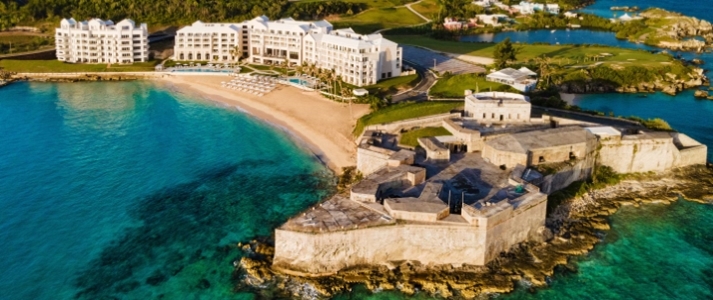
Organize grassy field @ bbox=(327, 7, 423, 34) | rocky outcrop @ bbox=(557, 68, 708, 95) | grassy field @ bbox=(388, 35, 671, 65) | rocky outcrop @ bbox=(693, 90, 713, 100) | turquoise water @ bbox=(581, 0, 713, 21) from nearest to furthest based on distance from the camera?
1. rocky outcrop @ bbox=(693, 90, 713, 100)
2. rocky outcrop @ bbox=(557, 68, 708, 95)
3. grassy field @ bbox=(388, 35, 671, 65)
4. grassy field @ bbox=(327, 7, 423, 34)
5. turquoise water @ bbox=(581, 0, 713, 21)

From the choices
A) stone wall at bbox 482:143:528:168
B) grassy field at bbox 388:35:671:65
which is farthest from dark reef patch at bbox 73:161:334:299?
grassy field at bbox 388:35:671:65

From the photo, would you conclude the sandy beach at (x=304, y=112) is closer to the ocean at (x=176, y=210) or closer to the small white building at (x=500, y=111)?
the ocean at (x=176, y=210)

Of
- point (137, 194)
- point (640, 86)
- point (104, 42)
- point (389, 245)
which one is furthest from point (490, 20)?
point (389, 245)

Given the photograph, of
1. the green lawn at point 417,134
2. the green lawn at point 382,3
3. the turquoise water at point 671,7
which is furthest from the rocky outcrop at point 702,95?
the green lawn at point 382,3

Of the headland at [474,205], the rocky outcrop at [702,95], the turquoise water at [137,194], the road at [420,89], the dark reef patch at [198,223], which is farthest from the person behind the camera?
the rocky outcrop at [702,95]

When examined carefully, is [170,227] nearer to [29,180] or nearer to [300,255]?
[300,255]

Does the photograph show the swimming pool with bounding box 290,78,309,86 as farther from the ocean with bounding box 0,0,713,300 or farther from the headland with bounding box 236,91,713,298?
the headland with bounding box 236,91,713,298

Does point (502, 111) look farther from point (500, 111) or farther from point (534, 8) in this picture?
point (534, 8)
